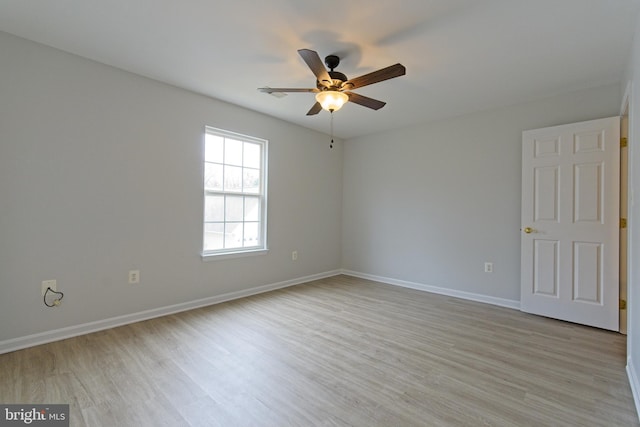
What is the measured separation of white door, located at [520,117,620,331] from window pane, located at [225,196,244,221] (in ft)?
11.4

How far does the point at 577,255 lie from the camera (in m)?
3.03

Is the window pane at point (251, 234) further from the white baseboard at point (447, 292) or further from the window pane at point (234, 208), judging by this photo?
the white baseboard at point (447, 292)

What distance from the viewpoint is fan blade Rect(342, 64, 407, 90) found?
2.03m

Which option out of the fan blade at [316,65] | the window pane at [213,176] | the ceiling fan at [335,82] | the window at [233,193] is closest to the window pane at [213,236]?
the window at [233,193]

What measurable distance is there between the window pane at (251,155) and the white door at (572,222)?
3.32 meters

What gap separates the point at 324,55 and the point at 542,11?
5.09 feet

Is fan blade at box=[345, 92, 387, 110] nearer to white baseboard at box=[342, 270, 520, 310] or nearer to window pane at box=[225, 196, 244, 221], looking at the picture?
window pane at box=[225, 196, 244, 221]

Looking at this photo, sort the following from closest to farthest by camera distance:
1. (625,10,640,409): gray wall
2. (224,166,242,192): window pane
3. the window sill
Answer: (625,10,640,409): gray wall → the window sill → (224,166,242,192): window pane

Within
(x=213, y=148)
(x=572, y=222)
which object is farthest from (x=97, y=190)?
(x=572, y=222)

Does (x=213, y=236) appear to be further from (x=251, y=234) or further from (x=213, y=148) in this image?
(x=213, y=148)

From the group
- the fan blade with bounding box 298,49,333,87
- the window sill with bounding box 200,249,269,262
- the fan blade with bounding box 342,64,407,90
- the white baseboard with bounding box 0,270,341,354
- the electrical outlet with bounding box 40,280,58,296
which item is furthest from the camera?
the window sill with bounding box 200,249,269,262

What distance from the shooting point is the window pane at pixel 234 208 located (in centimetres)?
378

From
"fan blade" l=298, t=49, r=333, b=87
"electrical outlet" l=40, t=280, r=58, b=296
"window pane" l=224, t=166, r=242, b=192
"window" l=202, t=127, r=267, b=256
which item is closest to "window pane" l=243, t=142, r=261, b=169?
"window" l=202, t=127, r=267, b=256

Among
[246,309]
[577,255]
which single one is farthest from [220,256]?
[577,255]
